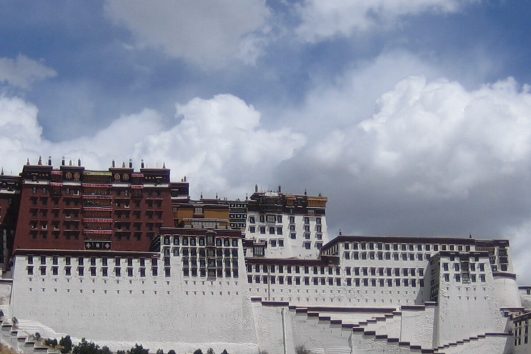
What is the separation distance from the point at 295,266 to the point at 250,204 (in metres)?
13.9

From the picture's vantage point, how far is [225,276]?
12288 cm

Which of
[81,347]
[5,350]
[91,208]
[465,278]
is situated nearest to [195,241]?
[91,208]

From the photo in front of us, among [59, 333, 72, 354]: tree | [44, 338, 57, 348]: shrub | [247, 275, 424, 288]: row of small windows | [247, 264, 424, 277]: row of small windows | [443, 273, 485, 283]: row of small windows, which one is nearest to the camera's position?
[59, 333, 72, 354]: tree

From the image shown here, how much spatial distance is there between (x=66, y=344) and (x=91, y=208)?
24.3m

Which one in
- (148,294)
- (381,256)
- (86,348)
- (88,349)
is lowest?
(88,349)

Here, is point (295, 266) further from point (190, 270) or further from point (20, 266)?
point (20, 266)

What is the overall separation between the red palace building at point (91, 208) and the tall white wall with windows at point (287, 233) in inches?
537

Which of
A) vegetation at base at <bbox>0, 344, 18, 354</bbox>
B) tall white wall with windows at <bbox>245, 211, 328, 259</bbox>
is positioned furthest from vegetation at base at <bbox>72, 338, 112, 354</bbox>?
tall white wall with windows at <bbox>245, 211, 328, 259</bbox>

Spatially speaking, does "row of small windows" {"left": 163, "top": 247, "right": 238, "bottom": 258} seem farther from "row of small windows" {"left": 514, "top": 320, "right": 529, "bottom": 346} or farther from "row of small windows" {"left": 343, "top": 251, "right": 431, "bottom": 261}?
"row of small windows" {"left": 514, "top": 320, "right": 529, "bottom": 346}

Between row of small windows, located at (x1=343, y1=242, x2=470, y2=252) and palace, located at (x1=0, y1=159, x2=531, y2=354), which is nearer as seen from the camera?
palace, located at (x1=0, y1=159, x2=531, y2=354)

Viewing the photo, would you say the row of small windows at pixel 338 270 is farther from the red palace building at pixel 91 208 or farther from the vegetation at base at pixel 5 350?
the vegetation at base at pixel 5 350

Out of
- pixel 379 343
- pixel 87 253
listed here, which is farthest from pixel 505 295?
pixel 87 253

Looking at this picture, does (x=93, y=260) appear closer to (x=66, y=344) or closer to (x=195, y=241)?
(x=195, y=241)

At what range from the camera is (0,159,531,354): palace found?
11762 cm
